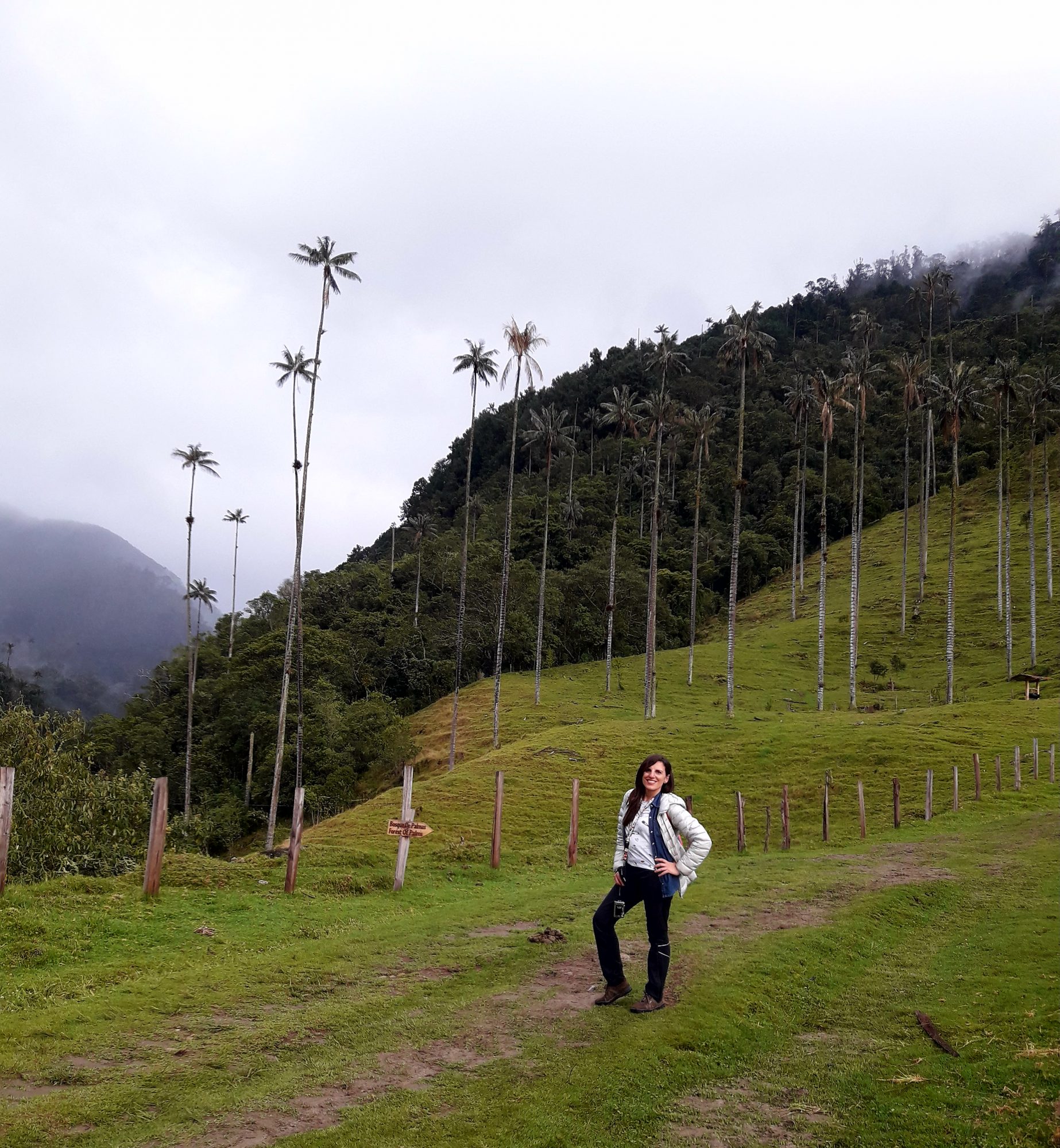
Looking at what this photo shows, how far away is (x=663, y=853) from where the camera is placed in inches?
317

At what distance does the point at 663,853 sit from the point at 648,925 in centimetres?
69

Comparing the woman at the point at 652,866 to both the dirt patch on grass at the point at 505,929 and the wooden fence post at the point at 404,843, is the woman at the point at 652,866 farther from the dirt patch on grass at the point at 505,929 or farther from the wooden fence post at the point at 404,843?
the wooden fence post at the point at 404,843

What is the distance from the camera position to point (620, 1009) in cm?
836

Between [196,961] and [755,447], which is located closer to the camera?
[196,961]

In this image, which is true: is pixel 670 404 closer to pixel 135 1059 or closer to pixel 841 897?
pixel 841 897

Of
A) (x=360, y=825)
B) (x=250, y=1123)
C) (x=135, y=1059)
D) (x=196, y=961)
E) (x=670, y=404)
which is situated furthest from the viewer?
(x=670, y=404)

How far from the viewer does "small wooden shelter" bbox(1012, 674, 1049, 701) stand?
48.6 metres

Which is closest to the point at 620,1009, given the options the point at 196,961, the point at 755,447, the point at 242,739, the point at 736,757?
the point at 196,961

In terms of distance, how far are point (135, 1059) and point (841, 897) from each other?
40.8 ft

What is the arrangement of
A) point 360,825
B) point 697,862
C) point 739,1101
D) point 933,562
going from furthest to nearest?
point 933,562, point 360,825, point 697,862, point 739,1101

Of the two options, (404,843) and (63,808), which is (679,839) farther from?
(63,808)

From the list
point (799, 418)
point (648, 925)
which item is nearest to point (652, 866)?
point (648, 925)

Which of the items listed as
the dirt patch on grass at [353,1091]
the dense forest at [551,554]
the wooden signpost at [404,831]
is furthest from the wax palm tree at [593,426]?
the dirt patch on grass at [353,1091]

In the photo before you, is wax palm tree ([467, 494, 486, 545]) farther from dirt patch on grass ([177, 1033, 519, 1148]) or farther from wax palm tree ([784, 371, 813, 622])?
dirt patch on grass ([177, 1033, 519, 1148])
